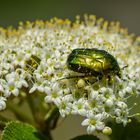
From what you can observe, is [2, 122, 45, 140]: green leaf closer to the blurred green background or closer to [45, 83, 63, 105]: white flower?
[45, 83, 63, 105]: white flower

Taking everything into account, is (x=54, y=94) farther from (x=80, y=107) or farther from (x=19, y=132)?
(x=19, y=132)

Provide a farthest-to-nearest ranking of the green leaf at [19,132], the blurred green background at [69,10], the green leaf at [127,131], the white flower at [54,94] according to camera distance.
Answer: the blurred green background at [69,10] < the green leaf at [127,131] < the white flower at [54,94] < the green leaf at [19,132]

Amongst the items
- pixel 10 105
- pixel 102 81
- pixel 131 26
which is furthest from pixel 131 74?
pixel 131 26

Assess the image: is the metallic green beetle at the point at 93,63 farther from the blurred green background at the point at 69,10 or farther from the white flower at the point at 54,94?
the blurred green background at the point at 69,10

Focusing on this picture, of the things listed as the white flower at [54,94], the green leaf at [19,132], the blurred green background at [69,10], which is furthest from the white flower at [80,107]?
the blurred green background at [69,10]

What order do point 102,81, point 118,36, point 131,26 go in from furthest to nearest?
point 131,26
point 118,36
point 102,81

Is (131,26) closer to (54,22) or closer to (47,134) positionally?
(54,22)

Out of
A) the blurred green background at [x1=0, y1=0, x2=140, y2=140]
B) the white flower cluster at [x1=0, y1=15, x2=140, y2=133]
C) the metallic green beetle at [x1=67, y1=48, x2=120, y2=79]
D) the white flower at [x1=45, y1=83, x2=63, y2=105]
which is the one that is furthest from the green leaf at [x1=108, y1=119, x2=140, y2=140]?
the blurred green background at [x1=0, y1=0, x2=140, y2=140]
